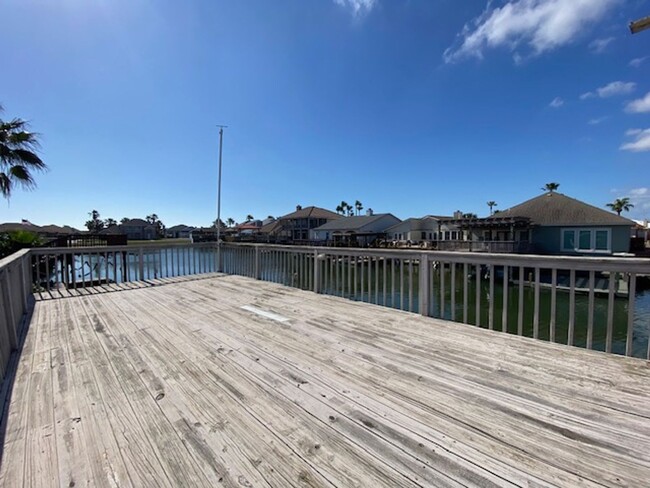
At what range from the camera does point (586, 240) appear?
16266mm

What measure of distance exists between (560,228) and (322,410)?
839 inches

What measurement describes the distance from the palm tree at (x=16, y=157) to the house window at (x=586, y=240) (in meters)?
24.4

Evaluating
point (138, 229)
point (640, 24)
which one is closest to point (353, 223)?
point (640, 24)

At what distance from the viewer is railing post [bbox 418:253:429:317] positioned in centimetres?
340

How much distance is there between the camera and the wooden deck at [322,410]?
1.16 meters

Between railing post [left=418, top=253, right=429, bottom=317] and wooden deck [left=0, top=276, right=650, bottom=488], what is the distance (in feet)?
1.46

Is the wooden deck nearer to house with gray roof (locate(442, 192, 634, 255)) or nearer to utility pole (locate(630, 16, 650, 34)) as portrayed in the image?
utility pole (locate(630, 16, 650, 34))

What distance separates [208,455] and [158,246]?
19.8 ft

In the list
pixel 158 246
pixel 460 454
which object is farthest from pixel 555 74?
pixel 158 246

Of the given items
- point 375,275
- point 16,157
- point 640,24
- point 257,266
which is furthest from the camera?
point 16,157

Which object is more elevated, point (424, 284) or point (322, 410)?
point (424, 284)

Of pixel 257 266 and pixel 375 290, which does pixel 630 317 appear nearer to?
pixel 375 290

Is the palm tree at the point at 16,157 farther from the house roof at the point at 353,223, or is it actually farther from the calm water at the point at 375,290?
the house roof at the point at 353,223

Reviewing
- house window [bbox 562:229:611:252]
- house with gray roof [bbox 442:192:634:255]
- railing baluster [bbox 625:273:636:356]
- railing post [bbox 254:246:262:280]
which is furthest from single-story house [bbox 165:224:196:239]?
railing baluster [bbox 625:273:636:356]
